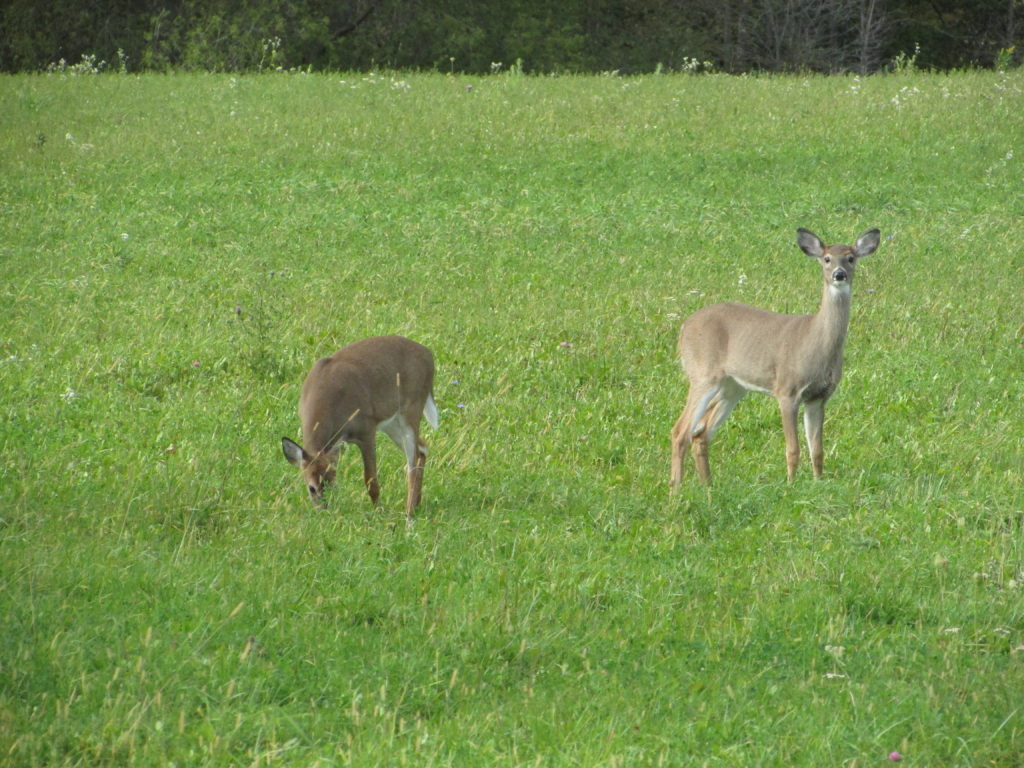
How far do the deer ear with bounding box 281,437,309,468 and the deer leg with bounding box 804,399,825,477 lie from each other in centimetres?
294

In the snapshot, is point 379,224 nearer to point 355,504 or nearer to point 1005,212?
point 1005,212

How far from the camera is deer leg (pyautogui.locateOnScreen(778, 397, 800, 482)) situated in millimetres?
7898

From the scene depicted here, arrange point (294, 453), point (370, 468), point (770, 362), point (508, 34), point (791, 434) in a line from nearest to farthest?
point (294, 453) → point (370, 468) → point (791, 434) → point (770, 362) → point (508, 34)

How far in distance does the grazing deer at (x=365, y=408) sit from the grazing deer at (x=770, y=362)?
1591mm

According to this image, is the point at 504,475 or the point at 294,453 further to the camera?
the point at 504,475

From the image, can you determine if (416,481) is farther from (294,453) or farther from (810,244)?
(810,244)

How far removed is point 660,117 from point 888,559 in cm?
1503

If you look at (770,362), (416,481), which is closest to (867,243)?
(770,362)

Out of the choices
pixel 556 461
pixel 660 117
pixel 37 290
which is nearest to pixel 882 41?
pixel 660 117

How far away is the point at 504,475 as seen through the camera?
24.9ft

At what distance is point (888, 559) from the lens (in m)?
6.21

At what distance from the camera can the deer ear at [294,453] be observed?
6.68 meters

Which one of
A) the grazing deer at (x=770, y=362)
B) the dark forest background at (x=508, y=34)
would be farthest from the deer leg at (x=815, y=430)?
the dark forest background at (x=508, y=34)

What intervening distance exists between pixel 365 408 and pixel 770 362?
252 cm
